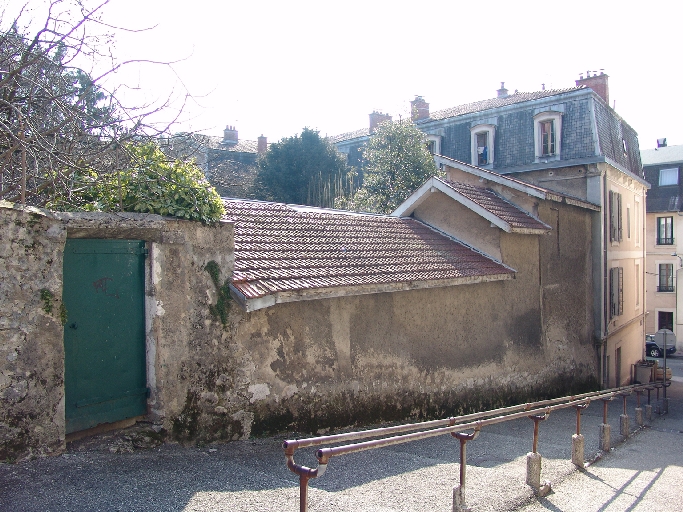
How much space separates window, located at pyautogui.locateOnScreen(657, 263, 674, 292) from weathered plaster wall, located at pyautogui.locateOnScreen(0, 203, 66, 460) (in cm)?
3098

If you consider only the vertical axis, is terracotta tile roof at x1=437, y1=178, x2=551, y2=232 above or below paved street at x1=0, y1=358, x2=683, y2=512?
above

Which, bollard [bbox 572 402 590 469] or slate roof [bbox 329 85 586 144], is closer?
bollard [bbox 572 402 590 469]

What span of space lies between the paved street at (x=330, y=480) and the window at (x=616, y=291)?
9128 mm

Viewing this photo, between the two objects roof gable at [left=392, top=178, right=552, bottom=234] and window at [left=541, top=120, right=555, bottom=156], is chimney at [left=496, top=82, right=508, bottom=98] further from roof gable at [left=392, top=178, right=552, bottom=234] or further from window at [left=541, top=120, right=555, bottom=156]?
roof gable at [left=392, top=178, right=552, bottom=234]

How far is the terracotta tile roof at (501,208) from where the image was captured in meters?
11.7

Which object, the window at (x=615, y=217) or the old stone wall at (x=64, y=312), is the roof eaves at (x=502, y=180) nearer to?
the window at (x=615, y=217)

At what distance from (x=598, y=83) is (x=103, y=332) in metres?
18.4

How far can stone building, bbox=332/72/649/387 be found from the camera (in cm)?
1628

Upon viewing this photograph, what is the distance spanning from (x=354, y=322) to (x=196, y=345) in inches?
108

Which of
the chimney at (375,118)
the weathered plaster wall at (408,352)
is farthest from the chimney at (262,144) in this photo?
the weathered plaster wall at (408,352)

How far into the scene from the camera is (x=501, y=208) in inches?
490

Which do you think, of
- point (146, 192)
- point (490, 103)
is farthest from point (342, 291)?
point (490, 103)


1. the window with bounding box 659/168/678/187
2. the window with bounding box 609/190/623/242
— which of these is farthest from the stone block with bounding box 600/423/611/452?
the window with bounding box 659/168/678/187

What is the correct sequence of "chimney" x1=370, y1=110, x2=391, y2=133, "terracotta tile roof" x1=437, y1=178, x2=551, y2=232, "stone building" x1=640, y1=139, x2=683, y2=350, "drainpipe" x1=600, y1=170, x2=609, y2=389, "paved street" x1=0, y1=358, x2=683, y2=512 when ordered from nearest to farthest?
"paved street" x1=0, y1=358, x2=683, y2=512
"terracotta tile roof" x1=437, y1=178, x2=551, y2=232
"drainpipe" x1=600, y1=170, x2=609, y2=389
"chimney" x1=370, y1=110, x2=391, y2=133
"stone building" x1=640, y1=139, x2=683, y2=350
